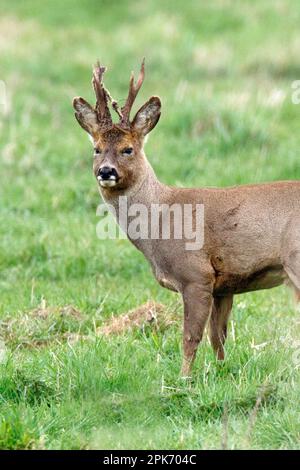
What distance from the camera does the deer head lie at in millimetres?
6992

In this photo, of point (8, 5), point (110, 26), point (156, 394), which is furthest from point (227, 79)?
point (156, 394)

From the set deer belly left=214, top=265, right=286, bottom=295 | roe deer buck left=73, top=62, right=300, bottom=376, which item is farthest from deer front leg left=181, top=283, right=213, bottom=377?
deer belly left=214, top=265, right=286, bottom=295

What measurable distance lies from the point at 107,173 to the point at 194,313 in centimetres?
98

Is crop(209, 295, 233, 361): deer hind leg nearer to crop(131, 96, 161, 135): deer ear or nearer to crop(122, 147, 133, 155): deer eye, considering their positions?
crop(122, 147, 133, 155): deer eye

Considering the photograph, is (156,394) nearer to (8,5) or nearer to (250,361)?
(250,361)

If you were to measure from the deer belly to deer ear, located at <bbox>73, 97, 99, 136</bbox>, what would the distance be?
1.26 m

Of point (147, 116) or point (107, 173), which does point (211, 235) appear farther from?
point (147, 116)

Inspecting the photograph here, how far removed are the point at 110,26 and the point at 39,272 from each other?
898 cm

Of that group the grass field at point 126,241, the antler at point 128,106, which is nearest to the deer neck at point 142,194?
the antler at point 128,106

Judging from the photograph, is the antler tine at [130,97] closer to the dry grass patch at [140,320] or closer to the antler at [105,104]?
the antler at [105,104]

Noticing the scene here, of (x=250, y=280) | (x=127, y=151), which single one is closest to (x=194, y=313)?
(x=250, y=280)

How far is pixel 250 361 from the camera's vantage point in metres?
6.63

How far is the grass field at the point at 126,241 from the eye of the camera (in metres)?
6.08

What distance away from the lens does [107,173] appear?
6879mm
